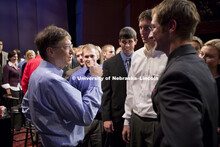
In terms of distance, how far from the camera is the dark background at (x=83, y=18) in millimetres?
5031

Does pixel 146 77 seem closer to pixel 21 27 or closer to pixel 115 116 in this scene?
pixel 115 116

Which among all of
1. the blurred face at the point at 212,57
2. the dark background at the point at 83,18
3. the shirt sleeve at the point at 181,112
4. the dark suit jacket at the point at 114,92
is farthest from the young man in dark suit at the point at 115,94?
the dark background at the point at 83,18

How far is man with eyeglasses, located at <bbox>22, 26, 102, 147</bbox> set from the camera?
1.15 m

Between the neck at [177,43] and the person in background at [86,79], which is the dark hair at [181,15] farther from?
the person in background at [86,79]

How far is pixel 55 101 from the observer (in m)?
1.16

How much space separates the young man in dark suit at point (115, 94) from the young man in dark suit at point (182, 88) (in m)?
1.19

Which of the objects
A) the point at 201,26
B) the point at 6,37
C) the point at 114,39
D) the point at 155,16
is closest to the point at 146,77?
the point at 155,16

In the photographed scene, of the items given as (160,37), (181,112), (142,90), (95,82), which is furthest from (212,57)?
(181,112)

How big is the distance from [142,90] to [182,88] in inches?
34.9

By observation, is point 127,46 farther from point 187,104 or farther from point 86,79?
point 187,104

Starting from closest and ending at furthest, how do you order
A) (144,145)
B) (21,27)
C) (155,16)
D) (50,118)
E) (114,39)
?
(155,16), (50,118), (144,145), (114,39), (21,27)

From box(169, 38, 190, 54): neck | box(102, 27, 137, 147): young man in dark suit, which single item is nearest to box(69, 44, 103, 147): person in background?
box(102, 27, 137, 147): young man in dark suit

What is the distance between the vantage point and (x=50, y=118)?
118 cm

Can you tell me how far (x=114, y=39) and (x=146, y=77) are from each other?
4.82 m
